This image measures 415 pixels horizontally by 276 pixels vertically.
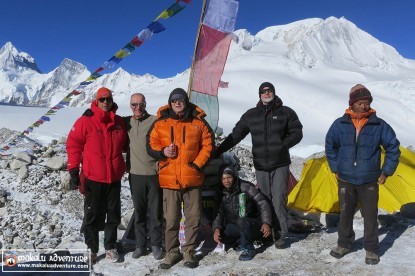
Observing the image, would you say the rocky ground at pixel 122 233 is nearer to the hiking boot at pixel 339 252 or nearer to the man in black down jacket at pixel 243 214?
the hiking boot at pixel 339 252

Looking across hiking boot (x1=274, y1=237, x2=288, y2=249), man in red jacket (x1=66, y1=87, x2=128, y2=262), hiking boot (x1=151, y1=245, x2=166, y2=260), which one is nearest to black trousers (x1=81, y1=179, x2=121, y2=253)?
man in red jacket (x1=66, y1=87, x2=128, y2=262)

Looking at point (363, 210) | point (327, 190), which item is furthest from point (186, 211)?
point (327, 190)

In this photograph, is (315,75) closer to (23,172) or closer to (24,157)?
(24,157)

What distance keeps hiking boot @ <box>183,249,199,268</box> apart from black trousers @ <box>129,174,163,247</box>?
428 mm

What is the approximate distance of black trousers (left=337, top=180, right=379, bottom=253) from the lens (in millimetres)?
4285

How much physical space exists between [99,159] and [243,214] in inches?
68.9

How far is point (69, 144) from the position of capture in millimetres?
4480

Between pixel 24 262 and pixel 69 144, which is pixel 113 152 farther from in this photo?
pixel 24 262

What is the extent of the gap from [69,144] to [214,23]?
330 centimetres

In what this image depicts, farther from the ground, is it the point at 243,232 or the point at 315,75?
the point at 315,75

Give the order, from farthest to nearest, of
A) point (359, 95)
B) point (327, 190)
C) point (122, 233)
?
1. point (327, 190)
2. point (122, 233)
3. point (359, 95)

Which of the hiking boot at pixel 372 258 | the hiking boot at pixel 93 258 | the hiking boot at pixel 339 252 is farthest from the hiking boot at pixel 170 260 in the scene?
the hiking boot at pixel 372 258

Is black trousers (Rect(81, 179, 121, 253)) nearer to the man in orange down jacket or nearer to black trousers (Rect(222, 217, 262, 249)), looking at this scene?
the man in orange down jacket

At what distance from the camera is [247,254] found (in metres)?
4.62
